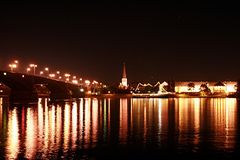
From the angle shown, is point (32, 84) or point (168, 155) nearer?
point (168, 155)

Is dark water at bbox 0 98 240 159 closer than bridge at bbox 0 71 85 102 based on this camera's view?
Yes

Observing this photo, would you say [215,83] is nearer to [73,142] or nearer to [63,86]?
[63,86]

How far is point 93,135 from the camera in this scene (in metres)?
33.8

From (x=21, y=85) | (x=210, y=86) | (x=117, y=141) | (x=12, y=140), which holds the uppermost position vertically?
(x=210, y=86)

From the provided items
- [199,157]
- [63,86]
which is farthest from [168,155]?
[63,86]

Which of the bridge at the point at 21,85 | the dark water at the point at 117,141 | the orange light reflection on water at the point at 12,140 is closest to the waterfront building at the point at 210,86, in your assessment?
the bridge at the point at 21,85

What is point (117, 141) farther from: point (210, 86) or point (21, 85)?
point (210, 86)

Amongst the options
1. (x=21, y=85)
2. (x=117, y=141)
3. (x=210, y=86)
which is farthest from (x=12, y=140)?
(x=210, y=86)

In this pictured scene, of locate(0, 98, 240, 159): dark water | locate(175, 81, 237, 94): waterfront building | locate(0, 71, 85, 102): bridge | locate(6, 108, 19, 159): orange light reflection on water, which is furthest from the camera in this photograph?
locate(175, 81, 237, 94): waterfront building

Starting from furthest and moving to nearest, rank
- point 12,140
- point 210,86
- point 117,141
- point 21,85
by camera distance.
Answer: point 210,86 < point 21,85 < point 117,141 < point 12,140

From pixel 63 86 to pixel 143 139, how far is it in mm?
95816

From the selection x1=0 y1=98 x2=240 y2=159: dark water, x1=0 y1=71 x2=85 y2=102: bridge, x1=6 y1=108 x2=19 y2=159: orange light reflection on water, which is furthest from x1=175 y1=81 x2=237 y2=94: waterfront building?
x1=6 y1=108 x2=19 y2=159: orange light reflection on water

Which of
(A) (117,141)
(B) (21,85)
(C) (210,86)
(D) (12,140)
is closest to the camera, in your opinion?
(D) (12,140)

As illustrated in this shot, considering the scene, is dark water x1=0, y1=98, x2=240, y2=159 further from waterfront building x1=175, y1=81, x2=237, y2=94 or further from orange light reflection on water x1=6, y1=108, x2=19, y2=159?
waterfront building x1=175, y1=81, x2=237, y2=94
